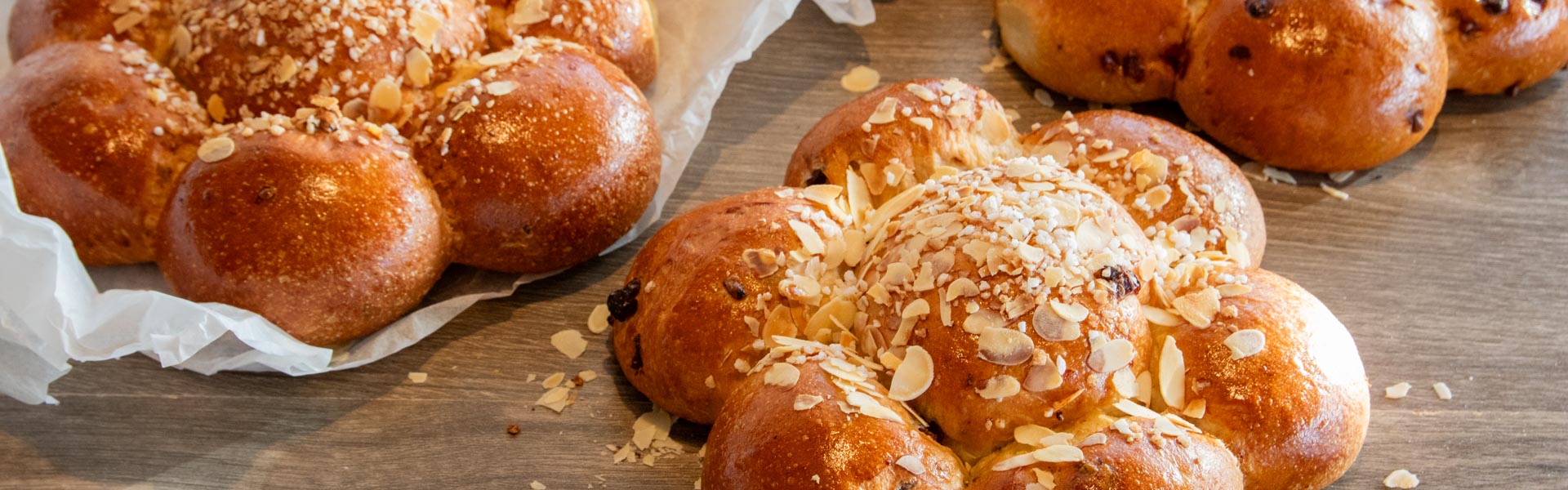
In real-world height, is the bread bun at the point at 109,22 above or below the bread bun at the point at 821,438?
above

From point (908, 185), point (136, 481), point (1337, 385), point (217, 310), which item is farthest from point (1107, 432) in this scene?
point (136, 481)

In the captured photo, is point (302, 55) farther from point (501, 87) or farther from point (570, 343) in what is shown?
point (570, 343)

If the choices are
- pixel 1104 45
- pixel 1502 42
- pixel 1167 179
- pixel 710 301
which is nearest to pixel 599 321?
pixel 710 301

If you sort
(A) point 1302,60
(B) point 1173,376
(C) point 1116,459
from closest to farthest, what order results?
(C) point 1116,459, (B) point 1173,376, (A) point 1302,60

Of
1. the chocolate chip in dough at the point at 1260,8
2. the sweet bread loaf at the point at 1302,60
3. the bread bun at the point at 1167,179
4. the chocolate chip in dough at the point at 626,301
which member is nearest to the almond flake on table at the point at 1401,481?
the bread bun at the point at 1167,179

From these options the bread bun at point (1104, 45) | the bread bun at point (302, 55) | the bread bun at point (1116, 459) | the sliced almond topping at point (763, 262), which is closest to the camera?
the bread bun at point (1116, 459)

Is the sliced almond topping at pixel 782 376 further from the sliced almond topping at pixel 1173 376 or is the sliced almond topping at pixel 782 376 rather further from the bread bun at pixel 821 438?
the sliced almond topping at pixel 1173 376

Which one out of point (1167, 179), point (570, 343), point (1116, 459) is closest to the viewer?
point (1116, 459)
